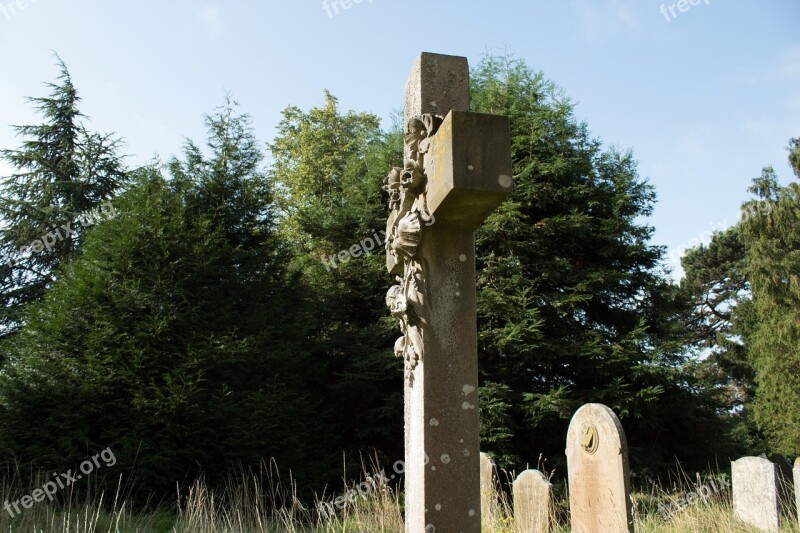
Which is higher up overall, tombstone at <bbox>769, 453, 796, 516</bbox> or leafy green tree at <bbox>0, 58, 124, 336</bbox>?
leafy green tree at <bbox>0, 58, 124, 336</bbox>

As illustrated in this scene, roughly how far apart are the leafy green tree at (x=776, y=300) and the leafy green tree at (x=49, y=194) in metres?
20.6

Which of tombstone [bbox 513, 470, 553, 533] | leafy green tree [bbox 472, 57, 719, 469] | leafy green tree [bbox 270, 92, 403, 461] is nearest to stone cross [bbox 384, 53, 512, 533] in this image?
tombstone [bbox 513, 470, 553, 533]

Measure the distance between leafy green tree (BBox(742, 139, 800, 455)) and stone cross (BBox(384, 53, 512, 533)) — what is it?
2050 centimetres

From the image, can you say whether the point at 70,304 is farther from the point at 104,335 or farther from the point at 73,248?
the point at 73,248

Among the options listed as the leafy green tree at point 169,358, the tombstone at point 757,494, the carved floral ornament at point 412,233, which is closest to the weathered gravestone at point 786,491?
the tombstone at point 757,494

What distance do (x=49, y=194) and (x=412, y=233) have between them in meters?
15.8

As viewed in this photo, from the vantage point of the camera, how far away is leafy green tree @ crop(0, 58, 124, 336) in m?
15.6

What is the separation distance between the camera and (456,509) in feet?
9.72

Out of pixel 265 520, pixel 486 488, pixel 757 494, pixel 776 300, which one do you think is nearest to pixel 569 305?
pixel 757 494

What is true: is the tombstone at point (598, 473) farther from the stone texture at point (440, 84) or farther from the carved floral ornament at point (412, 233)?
the stone texture at point (440, 84)

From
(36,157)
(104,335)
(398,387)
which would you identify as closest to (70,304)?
(104,335)

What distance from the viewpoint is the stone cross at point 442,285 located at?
2762 mm

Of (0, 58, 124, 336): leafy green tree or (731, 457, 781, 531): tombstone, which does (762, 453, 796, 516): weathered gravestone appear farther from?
(0, 58, 124, 336): leafy green tree

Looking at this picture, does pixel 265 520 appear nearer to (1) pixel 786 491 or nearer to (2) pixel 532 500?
(2) pixel 532 500
